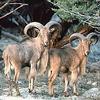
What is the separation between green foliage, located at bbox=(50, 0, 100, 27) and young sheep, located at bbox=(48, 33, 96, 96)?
2.62ft

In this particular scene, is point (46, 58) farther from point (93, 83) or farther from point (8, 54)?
point (93, 83)

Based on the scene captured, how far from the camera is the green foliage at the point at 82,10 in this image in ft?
45.7

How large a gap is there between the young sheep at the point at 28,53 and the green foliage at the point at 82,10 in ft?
2.31

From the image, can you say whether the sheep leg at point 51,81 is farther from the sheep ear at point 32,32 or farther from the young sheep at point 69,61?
the sheep ear at point 32,32

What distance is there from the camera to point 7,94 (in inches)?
561

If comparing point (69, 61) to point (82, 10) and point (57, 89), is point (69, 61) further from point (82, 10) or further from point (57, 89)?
point (82, 10)

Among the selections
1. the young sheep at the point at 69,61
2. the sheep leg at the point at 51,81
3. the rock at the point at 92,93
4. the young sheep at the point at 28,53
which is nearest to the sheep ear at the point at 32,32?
the young sheep at the point at 28,53

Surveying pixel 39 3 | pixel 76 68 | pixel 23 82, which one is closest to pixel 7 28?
pixel 39 3

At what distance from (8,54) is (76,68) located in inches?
88.5

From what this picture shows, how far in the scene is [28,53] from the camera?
47.0ft

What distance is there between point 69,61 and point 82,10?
1599 mm

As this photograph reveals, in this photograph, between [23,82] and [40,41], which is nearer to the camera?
[40,41]

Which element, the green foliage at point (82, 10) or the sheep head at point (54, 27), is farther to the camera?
the sheep head at point (54, 27)

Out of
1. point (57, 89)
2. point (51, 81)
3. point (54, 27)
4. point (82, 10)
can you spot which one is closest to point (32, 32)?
point (54, 27)
